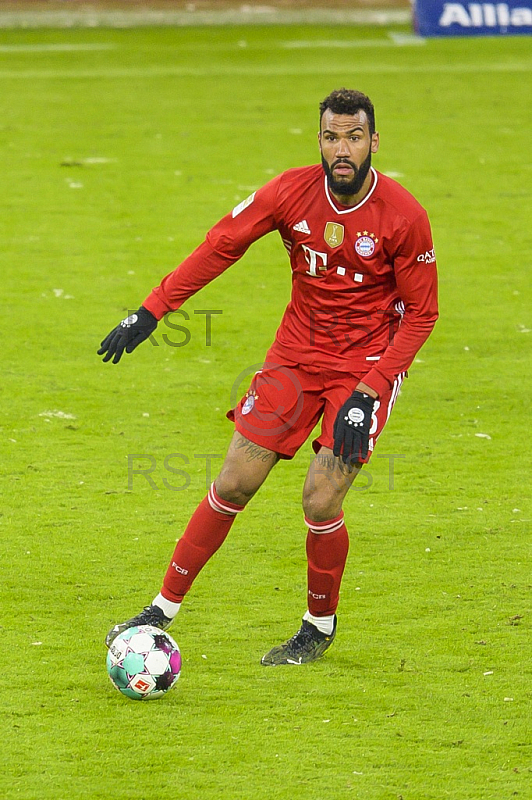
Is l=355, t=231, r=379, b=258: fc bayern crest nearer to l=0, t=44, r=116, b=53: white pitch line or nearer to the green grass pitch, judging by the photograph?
the green grass pitch

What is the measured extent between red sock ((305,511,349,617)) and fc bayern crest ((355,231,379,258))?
977 millimetres

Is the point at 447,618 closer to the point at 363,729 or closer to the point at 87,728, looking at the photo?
the point at 363,729

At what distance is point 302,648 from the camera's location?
4652 millimetres

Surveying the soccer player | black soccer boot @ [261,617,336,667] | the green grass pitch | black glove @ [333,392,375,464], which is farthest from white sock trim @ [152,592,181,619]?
black glove @ [333,392,375,464]

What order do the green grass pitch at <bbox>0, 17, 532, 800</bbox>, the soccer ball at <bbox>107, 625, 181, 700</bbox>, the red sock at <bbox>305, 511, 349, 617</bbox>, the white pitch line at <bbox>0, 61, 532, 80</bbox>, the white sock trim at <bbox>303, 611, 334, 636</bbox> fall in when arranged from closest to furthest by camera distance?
the green grass pitch at <bbox>0, 17, 532, 800</bbox> < the soccer ball at <bbox>107, 625, 181, 700</bbox> < the red sock at <bbox>305, 511, 349, 617</bbox> < the white sock trim at <bbox>303, 611, 334, 636</bbox> < the white pitch line at <bbox>0, 61, 532, 80</bbox>

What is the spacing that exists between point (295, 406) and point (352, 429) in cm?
30

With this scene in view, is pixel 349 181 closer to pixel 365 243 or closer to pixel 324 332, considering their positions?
pixel 365 243

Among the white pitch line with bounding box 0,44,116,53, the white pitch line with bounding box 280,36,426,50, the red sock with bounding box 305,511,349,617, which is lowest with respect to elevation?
the white pitch line with bounding box 0,44,116,53

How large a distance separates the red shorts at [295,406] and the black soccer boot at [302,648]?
708 mm

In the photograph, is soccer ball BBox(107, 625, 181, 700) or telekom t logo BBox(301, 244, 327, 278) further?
telekom t logo BBox(301, 244, 327, 278)

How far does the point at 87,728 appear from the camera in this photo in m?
4.17

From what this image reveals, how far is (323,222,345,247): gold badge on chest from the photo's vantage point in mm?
4434

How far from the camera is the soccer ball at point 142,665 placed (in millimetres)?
4301

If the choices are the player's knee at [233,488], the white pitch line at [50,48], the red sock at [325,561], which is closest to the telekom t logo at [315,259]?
the player's knee at [233,488]
